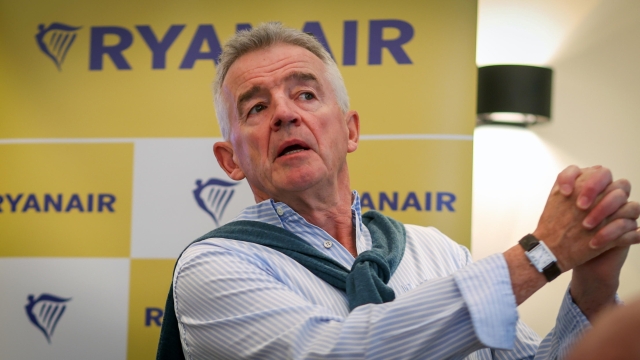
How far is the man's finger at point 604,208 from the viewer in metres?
1.32

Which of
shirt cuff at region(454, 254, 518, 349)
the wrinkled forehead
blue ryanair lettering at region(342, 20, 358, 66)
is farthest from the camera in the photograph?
blue ryanair lettering at region(342, 20, 358, 66)

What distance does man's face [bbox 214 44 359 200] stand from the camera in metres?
1.89

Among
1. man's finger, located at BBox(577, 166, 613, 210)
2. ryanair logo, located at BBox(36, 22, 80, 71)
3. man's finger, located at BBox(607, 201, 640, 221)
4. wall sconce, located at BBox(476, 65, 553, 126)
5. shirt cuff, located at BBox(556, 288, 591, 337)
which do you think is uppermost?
ryanair logo, located at BBox(36, 22, 80, 71)

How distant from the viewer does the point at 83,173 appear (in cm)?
303

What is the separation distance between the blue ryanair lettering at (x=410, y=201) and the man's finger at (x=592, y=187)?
1.51 meters

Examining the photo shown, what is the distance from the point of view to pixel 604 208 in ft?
4.37

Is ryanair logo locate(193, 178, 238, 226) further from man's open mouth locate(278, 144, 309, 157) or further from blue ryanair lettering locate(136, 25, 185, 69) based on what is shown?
man's open mouth locate(278, 144, 309, 157)

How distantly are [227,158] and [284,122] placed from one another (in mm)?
382

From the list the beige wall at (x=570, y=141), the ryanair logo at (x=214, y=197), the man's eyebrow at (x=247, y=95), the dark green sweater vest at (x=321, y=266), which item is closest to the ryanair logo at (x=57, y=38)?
the ryanair logo at (x=214, y=197)

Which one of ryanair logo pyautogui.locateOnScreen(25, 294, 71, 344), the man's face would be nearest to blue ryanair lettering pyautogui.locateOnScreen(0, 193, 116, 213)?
ryanair logo pyautogui.locateOnScreen(25, 294, 71, 344)

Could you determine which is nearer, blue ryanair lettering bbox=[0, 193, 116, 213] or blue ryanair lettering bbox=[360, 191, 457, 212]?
blue ryanair lettering bbox=[360, 191, 457, 212]

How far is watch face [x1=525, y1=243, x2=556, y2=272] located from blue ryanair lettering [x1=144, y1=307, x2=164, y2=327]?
2037 millimetres

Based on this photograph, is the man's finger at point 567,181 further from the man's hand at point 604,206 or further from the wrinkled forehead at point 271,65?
the wrinkled forehead at point 271,65

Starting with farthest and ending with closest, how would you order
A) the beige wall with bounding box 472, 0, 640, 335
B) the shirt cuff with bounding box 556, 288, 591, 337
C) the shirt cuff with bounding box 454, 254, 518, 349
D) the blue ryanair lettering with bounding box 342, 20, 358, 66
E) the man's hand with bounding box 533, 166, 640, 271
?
the beige wall with bounding box 472, 0, 640, 335
the blue ryanair lettering with bounding box 342, 20, 358, 66
the shirt cuff with bounding box 556, 288, 591, 337
the man's hand with bounding box 533, 166, 640, 271
the shirt cuff with bounding box 454, 254, 518, 349
